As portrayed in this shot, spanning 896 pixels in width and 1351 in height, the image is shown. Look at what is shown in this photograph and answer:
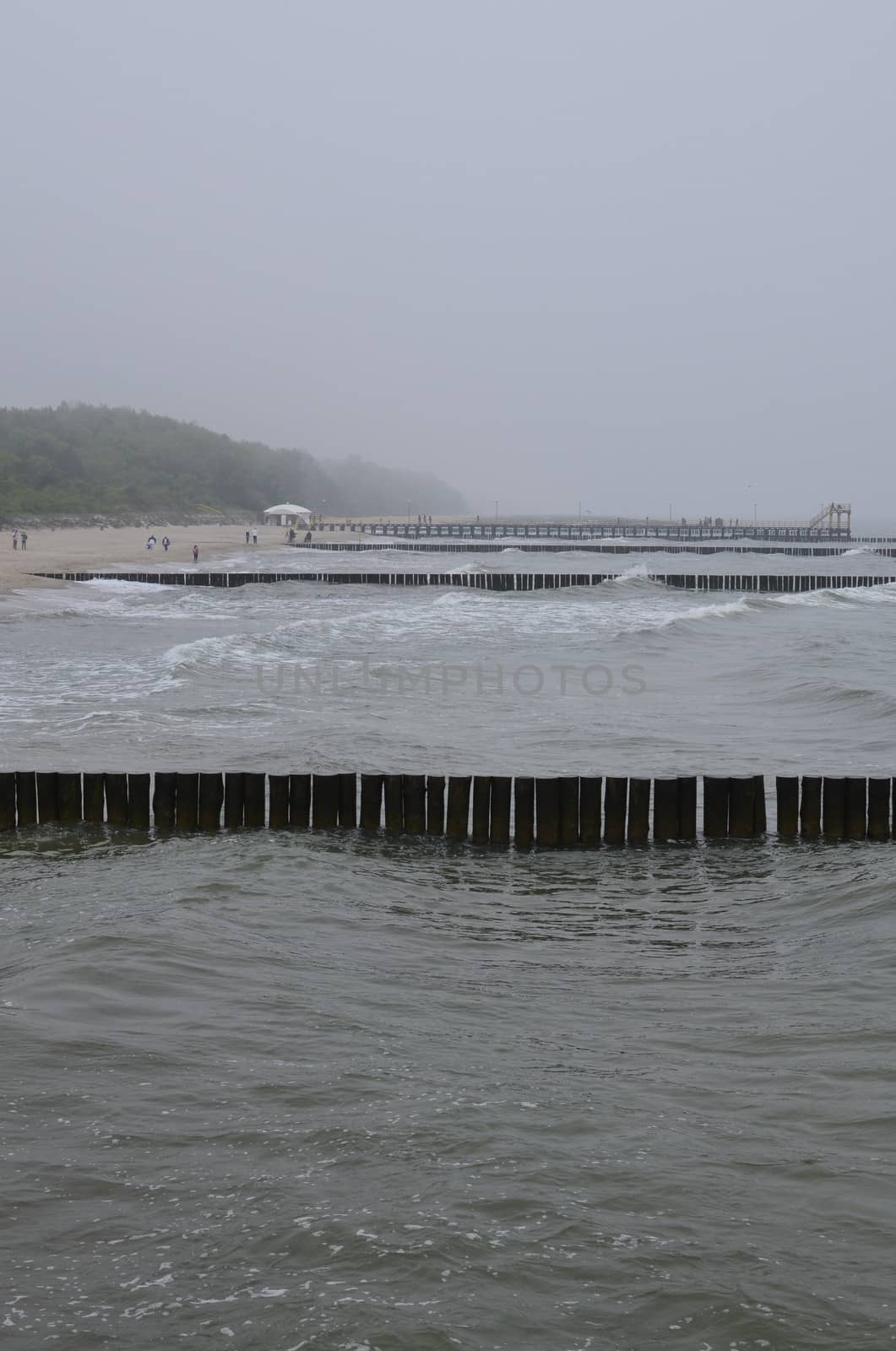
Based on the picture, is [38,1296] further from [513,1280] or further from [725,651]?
[725,651]

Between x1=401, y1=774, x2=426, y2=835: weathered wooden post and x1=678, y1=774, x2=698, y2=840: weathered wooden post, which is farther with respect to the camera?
x1=401, y1=774, x2=426, y2=835: weathered wooden post

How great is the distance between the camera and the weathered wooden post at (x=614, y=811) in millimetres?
11508

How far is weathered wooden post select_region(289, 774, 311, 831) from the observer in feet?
38.7

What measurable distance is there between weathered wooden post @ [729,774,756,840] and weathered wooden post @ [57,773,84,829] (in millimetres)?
6227

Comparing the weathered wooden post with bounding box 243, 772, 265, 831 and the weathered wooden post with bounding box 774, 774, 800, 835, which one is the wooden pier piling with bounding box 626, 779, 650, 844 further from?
the weathered wooden post with bounding box 243, 772, 265, 831

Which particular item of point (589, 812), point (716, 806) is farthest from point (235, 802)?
point (716, 806)

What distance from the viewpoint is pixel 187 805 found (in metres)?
11.7

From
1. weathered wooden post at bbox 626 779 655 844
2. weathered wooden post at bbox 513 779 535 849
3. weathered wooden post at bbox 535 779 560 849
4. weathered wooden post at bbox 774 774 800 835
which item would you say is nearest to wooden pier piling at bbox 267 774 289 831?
weathered wooden post at bbox 513 779 535 849

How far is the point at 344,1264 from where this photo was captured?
4602 mm

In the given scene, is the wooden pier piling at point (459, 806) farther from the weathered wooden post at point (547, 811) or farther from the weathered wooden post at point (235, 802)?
the weathered wooden post at point (235, 802)

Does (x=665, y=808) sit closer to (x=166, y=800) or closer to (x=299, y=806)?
(x=299, y=806)

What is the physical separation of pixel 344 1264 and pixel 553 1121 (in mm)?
1485

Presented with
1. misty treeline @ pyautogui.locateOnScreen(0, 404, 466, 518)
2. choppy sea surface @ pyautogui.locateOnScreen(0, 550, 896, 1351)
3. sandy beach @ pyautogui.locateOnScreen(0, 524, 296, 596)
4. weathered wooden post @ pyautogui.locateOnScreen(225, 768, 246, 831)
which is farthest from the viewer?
misty treeline @ pyautogui.locateOnScreen(0, 404, 466, 518)

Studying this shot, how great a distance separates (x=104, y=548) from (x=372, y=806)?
2932 inches
